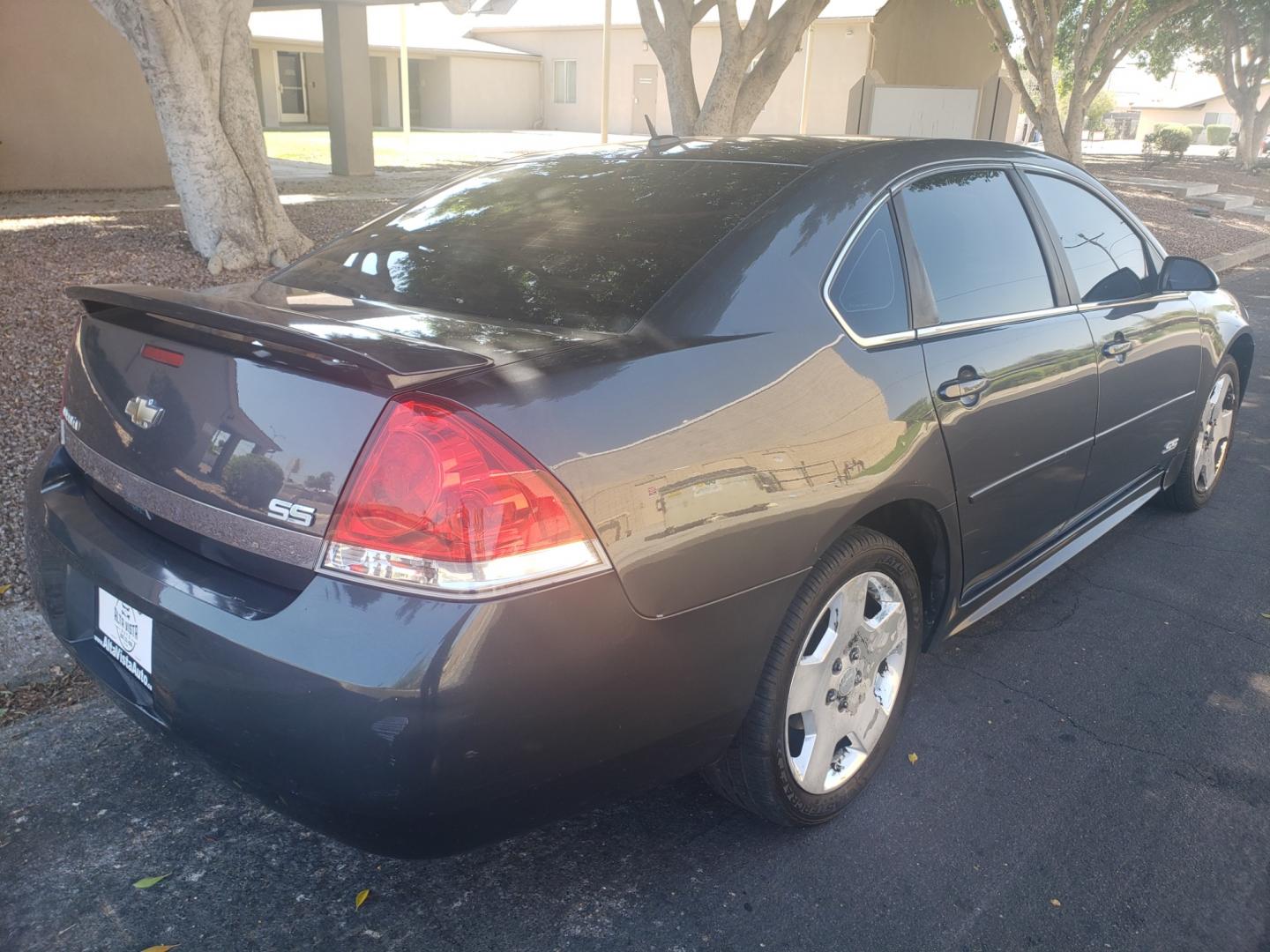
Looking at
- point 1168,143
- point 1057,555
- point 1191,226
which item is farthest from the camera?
point 1168,143

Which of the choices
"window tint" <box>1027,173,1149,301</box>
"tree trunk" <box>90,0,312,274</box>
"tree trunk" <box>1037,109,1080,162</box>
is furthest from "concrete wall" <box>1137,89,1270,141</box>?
"window tint" <box>1027,173,1149,301</box>

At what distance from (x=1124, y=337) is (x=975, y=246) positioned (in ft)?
3.04

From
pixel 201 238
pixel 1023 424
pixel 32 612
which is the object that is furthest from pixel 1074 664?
pixel 201 238

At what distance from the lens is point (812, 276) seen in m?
2.62

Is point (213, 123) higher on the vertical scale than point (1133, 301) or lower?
higher

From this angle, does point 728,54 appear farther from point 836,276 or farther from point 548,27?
point 548,27

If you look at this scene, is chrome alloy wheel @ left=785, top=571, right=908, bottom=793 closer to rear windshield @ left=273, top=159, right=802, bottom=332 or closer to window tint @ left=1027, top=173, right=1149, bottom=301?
rear windshield @ left=273, top=159, right=802, bottom=332

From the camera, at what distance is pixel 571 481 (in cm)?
197

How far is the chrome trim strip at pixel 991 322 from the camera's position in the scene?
9.57ft

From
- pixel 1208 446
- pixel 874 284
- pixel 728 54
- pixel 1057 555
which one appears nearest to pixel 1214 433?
pixel 1208 446

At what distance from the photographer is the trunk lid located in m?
1.98

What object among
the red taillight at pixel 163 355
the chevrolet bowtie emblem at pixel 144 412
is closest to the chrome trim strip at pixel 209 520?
the chevrolet bowtie emblem at pixel 144 412

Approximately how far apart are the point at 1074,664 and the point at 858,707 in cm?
131

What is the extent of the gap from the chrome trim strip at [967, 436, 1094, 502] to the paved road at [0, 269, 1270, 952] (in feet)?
2.56
